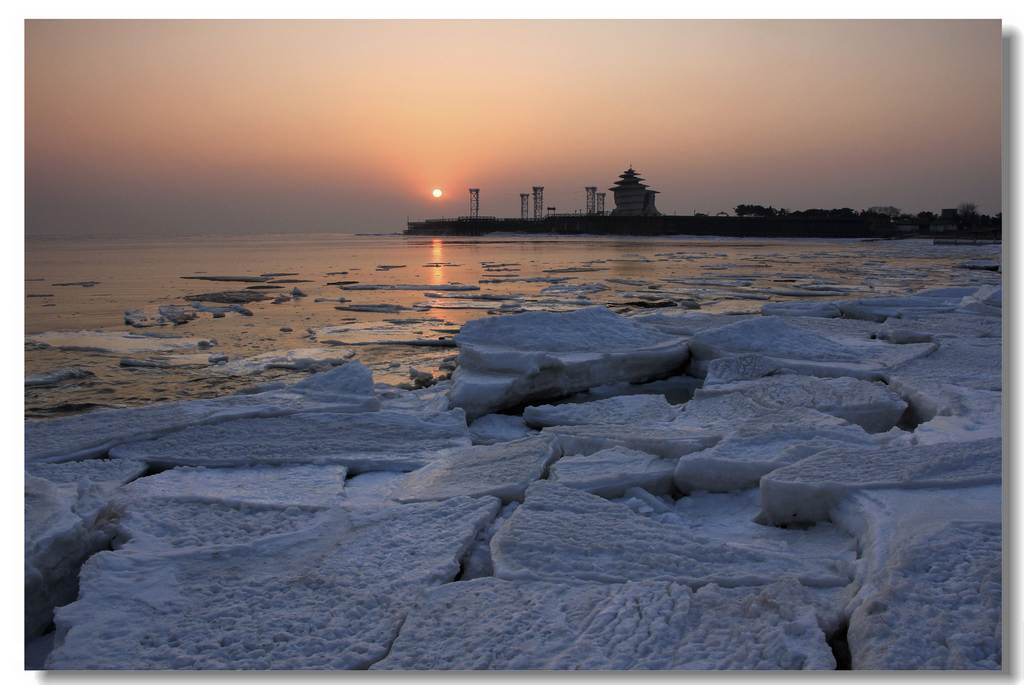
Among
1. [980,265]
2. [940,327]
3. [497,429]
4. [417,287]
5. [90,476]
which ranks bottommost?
[497,429]

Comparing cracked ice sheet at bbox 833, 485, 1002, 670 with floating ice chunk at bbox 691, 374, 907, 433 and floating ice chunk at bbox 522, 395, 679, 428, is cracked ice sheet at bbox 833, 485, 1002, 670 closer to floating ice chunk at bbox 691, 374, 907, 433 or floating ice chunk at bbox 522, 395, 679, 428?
floating ice chunk at bbox 691, 374, 907, 433

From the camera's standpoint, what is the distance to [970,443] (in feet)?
9.29

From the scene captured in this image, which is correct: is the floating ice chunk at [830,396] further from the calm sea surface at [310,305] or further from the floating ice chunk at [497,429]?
the calm sea surface at [310,305]

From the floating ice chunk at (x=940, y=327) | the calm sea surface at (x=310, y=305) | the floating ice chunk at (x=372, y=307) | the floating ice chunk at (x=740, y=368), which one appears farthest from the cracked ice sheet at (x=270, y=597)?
the floating ice chunk at (x=372, y=307)

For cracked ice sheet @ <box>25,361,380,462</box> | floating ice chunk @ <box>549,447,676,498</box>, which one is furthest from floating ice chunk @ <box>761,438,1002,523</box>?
cracked ice sheet @ <box>25,361,380,462</box>

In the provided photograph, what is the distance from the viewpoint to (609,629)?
1908 mm

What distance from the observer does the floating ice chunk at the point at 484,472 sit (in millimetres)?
2865

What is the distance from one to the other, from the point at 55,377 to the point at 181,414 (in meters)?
2.56

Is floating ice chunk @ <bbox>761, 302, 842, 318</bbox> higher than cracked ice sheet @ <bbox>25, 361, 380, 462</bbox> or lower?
higher

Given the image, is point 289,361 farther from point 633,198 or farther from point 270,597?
point 633,198

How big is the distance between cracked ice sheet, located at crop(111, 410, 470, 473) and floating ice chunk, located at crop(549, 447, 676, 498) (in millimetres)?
665

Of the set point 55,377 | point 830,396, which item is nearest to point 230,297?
point 55,377

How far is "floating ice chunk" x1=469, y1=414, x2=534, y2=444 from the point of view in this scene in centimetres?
415

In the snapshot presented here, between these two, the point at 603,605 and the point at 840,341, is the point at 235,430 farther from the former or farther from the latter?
the point at 840,341
